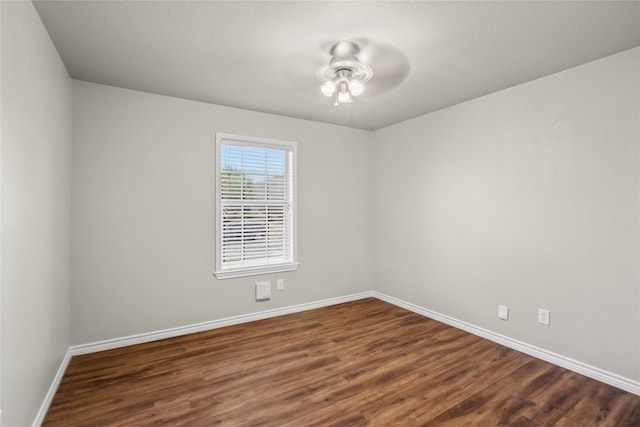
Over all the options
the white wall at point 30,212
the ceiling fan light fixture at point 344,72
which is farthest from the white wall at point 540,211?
the white wall at point 30,212

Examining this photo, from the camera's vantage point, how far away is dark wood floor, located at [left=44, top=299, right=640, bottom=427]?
195 cm

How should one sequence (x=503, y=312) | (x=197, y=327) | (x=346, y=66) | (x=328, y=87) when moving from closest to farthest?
1. (x=346, y=66)
2. (x=328, y=87)
3. (x=503, y=312)
4. (x=197, y=327)

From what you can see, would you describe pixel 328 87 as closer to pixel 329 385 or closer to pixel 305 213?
pixel 305 213

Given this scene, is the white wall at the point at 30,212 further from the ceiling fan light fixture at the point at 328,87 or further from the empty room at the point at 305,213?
the ceiling fan light fixture at the point at 328,87

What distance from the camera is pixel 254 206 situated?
3676 mm

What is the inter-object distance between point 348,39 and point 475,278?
8.62ft

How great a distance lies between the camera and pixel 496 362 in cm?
263

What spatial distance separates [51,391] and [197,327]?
128 cm

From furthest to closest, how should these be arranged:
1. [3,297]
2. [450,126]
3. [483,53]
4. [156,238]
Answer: [450,126], [156,238], [483,53], [3,297]

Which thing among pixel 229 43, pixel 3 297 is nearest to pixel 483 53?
pixel 229 43

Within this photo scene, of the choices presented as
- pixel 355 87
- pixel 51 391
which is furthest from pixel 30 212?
pixel 355 87

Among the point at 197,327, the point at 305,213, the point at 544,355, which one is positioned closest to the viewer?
the point at 544,355

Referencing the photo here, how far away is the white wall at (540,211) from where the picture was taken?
7.47ft

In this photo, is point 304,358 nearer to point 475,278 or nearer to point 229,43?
point 475,278
